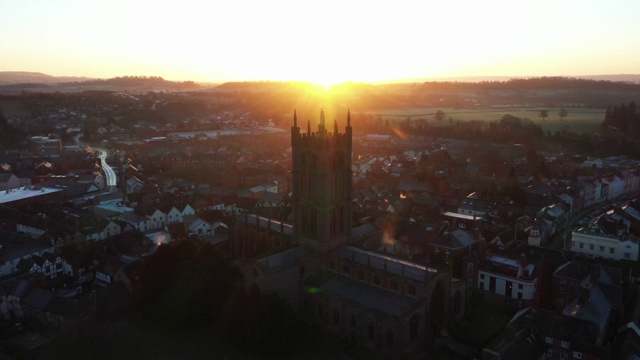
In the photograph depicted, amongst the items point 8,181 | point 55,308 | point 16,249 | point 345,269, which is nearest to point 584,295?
point 345,269

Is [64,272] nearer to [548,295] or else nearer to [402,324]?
[402,324]

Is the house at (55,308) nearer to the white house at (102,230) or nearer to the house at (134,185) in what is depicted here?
the white house at (102,230)

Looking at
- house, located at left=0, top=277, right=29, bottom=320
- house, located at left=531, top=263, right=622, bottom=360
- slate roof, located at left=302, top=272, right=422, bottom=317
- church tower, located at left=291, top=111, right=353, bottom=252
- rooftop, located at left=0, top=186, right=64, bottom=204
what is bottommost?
house, located at left=0, top=277, right=29, bottom=320

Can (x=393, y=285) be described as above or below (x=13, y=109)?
below

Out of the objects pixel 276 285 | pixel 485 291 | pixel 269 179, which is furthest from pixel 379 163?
pixel 276 285

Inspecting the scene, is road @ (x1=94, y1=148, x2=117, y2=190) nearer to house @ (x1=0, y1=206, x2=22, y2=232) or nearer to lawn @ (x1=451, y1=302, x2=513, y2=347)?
house @ (x1=0, y1=206, x2=22, y2=232)

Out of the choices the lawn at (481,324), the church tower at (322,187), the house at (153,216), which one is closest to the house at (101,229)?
the house at (153,216)

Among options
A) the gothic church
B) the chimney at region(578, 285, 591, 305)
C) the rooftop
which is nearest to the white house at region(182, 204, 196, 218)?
the rooftop

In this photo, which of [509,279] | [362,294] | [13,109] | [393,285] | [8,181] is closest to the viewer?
[393,285]

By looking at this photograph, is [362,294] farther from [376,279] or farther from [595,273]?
[595,273]
